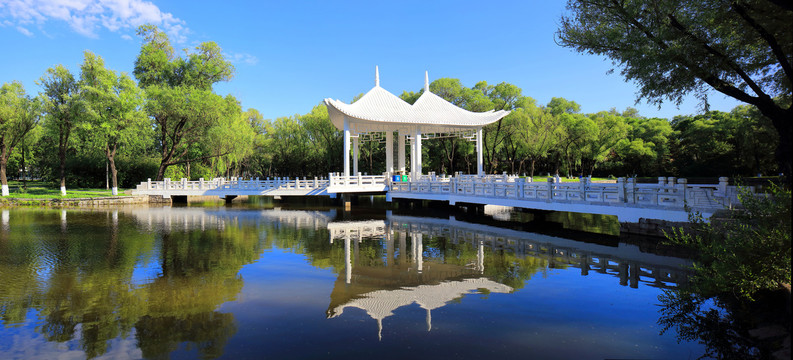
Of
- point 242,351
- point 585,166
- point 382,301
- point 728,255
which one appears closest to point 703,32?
point 728,255

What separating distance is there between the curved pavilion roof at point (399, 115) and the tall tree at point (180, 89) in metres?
11.7

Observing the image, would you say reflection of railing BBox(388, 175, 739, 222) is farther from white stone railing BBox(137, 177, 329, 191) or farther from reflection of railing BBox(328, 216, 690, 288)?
white stone railing BBox(137, 177, 329, 191)

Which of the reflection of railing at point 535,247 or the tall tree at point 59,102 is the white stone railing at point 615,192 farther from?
the tall tree at point 59,102

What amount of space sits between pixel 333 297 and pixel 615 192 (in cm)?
970

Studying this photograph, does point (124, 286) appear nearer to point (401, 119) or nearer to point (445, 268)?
point (445, 268)

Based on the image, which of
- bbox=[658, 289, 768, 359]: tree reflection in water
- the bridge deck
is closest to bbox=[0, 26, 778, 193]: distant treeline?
the bridge deck

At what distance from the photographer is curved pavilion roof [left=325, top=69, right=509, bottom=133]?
23.2 meters

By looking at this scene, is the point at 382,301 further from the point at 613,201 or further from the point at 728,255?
the point at 613,201

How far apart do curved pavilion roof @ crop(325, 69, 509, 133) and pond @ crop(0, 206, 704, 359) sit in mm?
10594

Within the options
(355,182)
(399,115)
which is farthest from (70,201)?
(399,115)

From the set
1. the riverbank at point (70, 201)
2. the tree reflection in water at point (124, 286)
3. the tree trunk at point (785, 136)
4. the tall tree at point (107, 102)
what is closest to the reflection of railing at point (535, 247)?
the tree trunk at point (785, 136)

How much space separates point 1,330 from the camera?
579 centimetres

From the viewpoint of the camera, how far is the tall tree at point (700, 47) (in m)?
7.80

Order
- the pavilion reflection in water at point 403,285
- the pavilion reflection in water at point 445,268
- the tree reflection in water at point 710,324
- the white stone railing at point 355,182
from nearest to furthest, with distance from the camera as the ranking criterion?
the tree reflection in water at point 710,324 → the pavilion reflection in water at point 403,285 → the pavilion reflection in water at point 445,268 → the white stone railing at point 355,182
